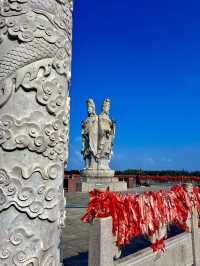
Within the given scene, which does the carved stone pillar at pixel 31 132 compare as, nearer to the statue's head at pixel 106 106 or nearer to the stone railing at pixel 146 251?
the stone railing at pixel 146 251

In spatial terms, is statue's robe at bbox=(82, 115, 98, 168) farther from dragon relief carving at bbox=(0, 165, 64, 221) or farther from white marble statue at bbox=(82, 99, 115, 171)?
dragon relief carving at bbox=(0, 165, 64, 221)

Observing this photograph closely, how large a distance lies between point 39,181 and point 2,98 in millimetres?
576

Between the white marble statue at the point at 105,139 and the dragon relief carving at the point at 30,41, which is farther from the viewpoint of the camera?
the white marble statue at the point at 105,139

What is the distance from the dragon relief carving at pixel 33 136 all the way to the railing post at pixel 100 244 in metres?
0.95

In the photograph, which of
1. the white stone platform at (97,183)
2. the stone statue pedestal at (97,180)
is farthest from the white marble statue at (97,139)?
the white stone platform at (97,183)

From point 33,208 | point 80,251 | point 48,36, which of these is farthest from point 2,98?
point 80,251

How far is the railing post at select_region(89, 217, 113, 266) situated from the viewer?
8.58 ft

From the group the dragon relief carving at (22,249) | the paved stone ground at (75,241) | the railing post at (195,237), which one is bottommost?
the paved stone ground at (75,241)

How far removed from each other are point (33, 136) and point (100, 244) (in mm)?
1308

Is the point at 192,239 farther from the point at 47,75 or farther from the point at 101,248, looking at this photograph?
the point at 47,75

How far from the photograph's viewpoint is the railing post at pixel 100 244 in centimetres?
262

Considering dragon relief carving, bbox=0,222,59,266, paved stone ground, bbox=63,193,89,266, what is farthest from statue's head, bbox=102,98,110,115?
dragon relief carving, bbox=0,222,59,266

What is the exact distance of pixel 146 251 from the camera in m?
3.61

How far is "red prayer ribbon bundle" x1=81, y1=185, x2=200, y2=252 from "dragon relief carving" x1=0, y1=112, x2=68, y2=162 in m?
1.17
